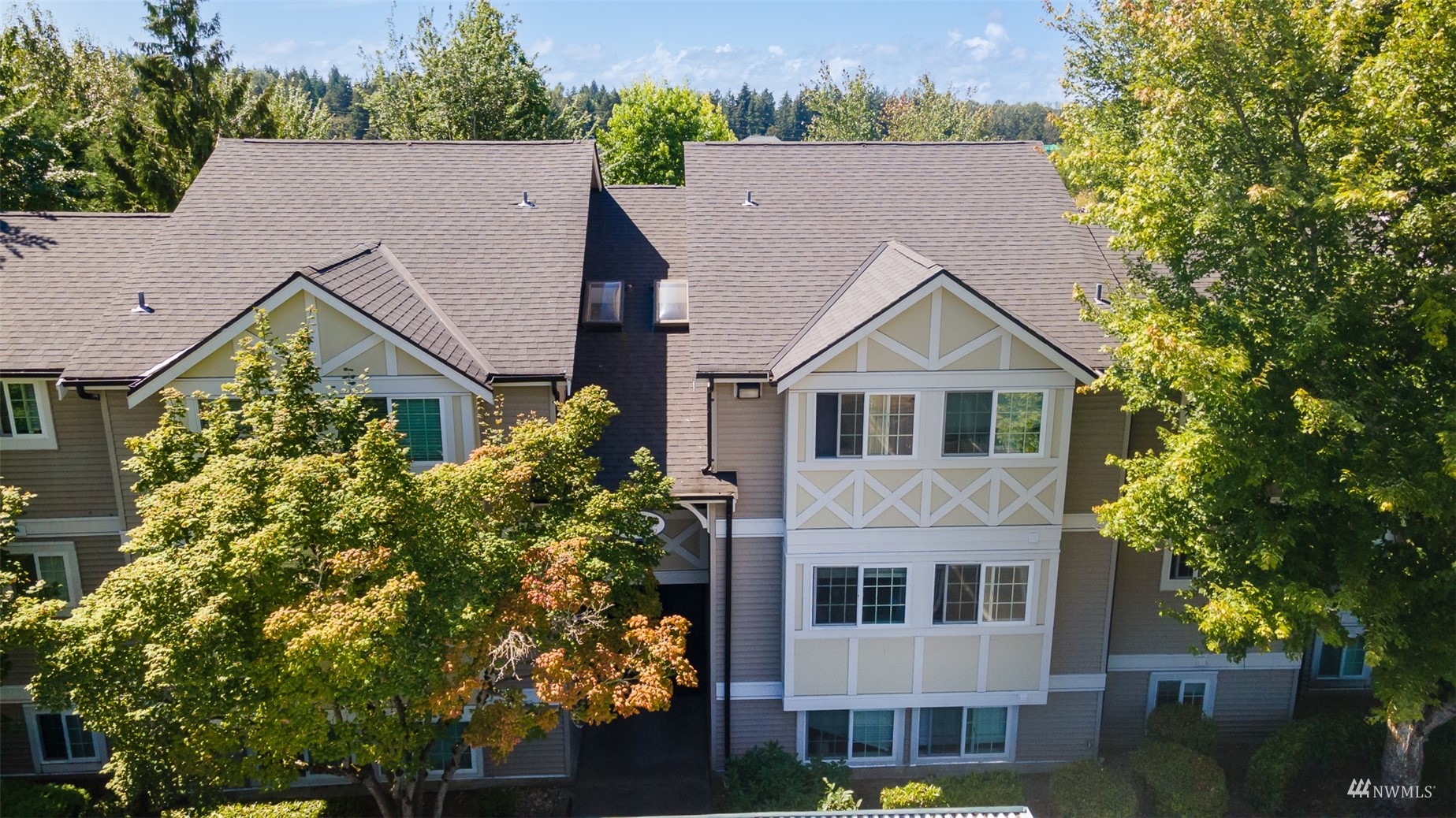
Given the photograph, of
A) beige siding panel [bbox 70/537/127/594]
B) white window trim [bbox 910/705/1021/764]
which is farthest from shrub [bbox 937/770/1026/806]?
beige siding panel [bbox 70/537/127/594]

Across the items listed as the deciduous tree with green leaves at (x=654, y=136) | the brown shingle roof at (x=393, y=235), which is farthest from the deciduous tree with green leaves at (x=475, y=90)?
the brown shingle roof at (x=393, y=235)

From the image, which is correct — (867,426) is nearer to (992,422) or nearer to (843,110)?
(992,422)

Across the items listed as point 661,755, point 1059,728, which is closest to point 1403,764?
point 1059,728

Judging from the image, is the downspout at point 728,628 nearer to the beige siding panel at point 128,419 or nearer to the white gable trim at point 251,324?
the white gable trim at point 251,324

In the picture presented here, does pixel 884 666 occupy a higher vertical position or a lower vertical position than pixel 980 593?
lower

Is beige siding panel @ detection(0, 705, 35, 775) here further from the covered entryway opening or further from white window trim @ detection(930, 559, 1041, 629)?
white window trim @ detection(930, 559, 1041, 629)

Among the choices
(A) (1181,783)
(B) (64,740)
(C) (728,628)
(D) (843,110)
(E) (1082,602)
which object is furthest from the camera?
(D) (843,110)
